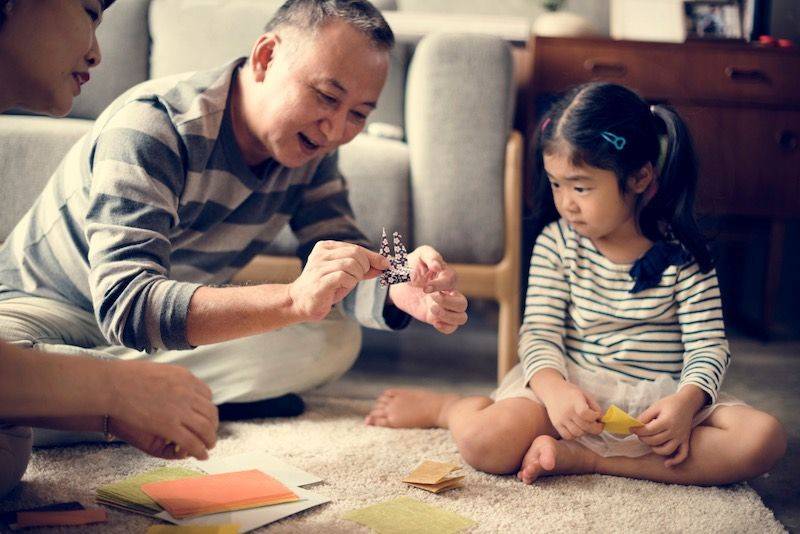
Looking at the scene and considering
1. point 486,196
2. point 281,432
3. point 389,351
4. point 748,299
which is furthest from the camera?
point 748,299

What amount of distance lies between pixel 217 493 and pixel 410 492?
25 centimetres

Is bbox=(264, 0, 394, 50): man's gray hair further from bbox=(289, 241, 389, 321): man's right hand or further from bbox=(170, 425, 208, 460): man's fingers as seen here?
bbox=(170, 425, 208, 460): man's fingers

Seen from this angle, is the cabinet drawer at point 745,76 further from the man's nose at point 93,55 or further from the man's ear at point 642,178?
the man's nose at point 93,55

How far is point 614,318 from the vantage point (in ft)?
4.58

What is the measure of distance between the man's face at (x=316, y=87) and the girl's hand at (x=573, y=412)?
19.4 inches

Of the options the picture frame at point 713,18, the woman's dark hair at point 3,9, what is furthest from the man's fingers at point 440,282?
the picture frame at point 713,18

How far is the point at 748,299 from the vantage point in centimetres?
282

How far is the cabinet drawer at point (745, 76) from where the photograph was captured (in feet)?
7.23

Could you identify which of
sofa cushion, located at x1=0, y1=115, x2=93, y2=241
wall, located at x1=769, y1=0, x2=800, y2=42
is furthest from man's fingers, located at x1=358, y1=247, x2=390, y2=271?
wall, located at x1=769, y1=0, x2=800, y2=42

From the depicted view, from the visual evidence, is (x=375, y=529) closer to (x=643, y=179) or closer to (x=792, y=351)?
(x=643, y=179)

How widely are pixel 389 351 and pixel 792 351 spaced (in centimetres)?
101

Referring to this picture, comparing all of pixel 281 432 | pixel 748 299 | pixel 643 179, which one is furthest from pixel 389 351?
pixel 748 299

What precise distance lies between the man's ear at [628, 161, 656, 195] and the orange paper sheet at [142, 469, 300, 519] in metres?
0.74

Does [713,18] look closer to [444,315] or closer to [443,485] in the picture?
[444,315]
